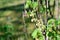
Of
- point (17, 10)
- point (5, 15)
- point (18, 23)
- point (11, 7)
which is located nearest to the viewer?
point (18, 23)

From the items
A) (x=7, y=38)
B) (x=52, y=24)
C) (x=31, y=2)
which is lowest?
(x=7, y=38)

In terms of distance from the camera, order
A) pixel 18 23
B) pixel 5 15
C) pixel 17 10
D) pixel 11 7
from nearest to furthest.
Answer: pixel 18 23, pixel 5 15, pixel 17 10, pixel 11 7

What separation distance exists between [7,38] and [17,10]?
3212 mm

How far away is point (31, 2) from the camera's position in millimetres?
2074

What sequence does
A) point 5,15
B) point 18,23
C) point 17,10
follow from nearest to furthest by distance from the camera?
point 18,23, point 5,15, point 17,10

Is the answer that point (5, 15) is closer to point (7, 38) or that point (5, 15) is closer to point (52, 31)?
point (7, 38)

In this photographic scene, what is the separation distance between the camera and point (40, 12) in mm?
2002

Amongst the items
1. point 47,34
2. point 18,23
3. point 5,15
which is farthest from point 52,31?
point 5,15

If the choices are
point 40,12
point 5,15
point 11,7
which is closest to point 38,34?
point 40,12

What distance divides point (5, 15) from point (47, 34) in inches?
166

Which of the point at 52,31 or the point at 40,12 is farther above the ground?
the point at 40,12

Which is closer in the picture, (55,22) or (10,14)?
(55,22)

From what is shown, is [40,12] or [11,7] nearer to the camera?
[40,12]

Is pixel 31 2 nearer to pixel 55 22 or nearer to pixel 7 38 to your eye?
pixel 55 22
